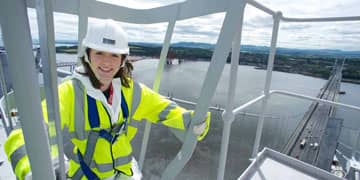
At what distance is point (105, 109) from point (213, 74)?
1.30ft

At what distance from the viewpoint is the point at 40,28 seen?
27cm

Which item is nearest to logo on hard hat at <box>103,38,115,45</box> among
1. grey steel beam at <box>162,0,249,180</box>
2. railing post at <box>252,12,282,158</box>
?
grey steel beam at <box>162,0,249,180</box>

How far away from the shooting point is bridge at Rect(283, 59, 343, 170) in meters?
8.16

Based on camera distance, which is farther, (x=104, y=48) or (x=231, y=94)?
(x=231, y=94)

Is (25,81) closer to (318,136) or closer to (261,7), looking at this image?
(261,7)

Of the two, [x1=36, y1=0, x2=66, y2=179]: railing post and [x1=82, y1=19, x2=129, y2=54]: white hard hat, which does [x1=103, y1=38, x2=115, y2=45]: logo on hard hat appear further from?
[x1=36, y1=0, x2=66, y2=179]: railing post

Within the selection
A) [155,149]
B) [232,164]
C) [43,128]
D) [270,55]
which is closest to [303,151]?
[232,164]

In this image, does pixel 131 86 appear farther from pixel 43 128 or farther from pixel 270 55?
pixel 270 55

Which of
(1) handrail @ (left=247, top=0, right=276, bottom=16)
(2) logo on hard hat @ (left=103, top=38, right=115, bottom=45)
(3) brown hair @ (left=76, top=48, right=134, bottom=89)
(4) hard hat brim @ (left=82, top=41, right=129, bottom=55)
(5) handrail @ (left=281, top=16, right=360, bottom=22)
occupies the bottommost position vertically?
(3) brown hair @ (left=76, top=48, right=134, bottom=89)

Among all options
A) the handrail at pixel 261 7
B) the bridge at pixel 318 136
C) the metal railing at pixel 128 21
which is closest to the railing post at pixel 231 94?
the metal railing at pixel 128 21

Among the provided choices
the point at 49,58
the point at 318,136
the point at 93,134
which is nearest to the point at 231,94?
the point at 93,134

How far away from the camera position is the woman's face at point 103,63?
69cm

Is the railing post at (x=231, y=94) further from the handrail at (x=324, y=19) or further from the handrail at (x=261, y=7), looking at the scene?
the handrail at (x=324, y=19)

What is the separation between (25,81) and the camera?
0.83 ft
